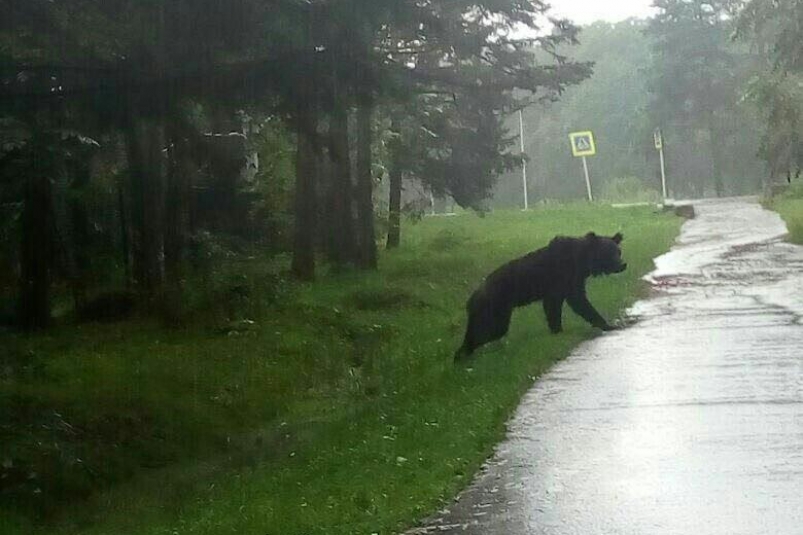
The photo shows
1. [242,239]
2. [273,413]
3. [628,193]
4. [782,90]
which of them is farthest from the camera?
[628,193]

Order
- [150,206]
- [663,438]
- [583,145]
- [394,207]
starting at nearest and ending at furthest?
[663,438] < [150,206] < [394,207] < [583,145]

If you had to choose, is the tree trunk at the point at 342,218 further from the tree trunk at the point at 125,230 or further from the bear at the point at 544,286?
the bear at the point at 544,286

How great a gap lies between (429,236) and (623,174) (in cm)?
5181

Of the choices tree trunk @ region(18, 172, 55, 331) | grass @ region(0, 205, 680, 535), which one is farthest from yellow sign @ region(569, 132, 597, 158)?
tree trunk @ region(18, 172, 55, 331)

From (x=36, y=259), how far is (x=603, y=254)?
9.33 meters

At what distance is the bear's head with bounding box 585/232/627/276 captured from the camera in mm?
15945

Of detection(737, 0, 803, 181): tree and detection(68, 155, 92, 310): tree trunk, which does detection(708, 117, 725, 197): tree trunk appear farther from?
detection(68, 155, 92, 310): tree trunk

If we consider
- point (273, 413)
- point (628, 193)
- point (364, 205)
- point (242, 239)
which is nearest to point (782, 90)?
point (364, 205)

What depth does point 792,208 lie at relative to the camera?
36938mm

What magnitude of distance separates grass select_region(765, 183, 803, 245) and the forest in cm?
137

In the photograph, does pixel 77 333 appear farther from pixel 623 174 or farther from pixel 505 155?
pixel 623 174

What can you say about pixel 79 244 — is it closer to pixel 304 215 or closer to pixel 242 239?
pixel 304 215

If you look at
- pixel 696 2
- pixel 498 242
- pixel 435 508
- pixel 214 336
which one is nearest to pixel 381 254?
pixel 498 242

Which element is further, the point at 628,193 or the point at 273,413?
the point at 628,193
